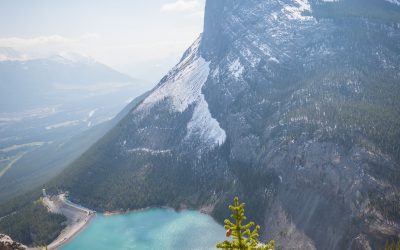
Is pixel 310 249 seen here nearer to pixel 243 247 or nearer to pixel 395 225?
pixel 395 225

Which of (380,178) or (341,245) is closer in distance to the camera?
(341,245)

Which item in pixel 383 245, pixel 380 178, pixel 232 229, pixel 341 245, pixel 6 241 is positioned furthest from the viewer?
pixel 380 178

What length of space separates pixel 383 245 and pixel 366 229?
32.8 ft

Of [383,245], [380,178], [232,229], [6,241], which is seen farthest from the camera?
[380,178]

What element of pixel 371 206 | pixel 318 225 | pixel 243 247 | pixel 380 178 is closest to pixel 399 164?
pixel 380 178

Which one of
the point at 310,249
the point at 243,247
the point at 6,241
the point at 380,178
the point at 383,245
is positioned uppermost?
the point at 243,247

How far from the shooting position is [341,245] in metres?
182

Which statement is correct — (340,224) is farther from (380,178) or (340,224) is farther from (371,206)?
(380,178)

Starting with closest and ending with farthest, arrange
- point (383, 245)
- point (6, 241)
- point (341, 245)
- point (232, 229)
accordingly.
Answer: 1. point (232, 229)
2. point (6, 241)
3. point (383, 245)
4. point (341, 245)

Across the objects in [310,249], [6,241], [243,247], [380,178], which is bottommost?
[310,249]

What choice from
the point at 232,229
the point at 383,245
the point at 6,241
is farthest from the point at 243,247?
the point at 383,245

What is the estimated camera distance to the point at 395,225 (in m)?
171

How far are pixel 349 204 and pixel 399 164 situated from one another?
30275 mm

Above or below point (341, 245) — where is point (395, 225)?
above
